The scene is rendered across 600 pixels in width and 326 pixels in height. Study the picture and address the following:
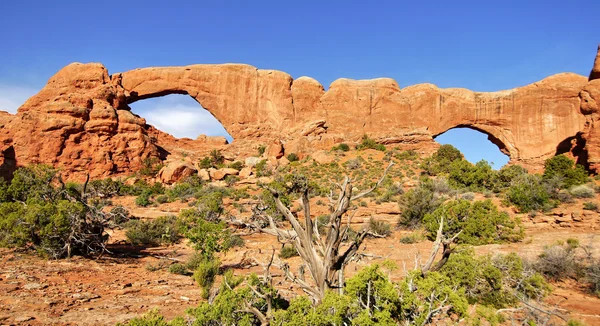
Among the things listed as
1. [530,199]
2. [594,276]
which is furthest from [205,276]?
[530,199]

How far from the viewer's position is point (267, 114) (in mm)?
37906

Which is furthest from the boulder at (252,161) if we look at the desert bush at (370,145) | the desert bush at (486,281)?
the desert bush at (486,281)

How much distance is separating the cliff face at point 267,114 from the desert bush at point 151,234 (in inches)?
738

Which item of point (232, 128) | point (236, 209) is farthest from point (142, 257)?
point (232, 128)

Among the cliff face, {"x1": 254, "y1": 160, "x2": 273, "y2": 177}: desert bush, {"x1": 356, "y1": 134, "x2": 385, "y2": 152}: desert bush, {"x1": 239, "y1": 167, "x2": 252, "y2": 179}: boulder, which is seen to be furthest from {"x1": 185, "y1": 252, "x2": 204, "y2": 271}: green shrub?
{"x1": 356, "y1": 134, "x2": 385, "y2": 152}: desert bush

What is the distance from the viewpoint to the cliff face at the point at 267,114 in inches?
1150

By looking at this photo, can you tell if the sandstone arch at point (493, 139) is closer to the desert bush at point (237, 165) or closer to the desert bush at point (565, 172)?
the desert bush at point (565, 172)

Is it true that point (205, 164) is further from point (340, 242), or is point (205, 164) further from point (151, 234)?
point (340, 242)

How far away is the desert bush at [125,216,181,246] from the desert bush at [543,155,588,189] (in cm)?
2170

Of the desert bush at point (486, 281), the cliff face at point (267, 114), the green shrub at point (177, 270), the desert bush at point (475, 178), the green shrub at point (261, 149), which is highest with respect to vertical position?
the cliff face at point (267, 114)

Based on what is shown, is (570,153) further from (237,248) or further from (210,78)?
(210,78)

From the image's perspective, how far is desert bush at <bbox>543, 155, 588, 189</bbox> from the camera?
20219 mm

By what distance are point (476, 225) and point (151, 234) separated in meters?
12.2

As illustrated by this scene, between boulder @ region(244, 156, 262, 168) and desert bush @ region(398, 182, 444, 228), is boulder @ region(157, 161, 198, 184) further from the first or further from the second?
desert bush @ region(398, 182, 444, 228)
